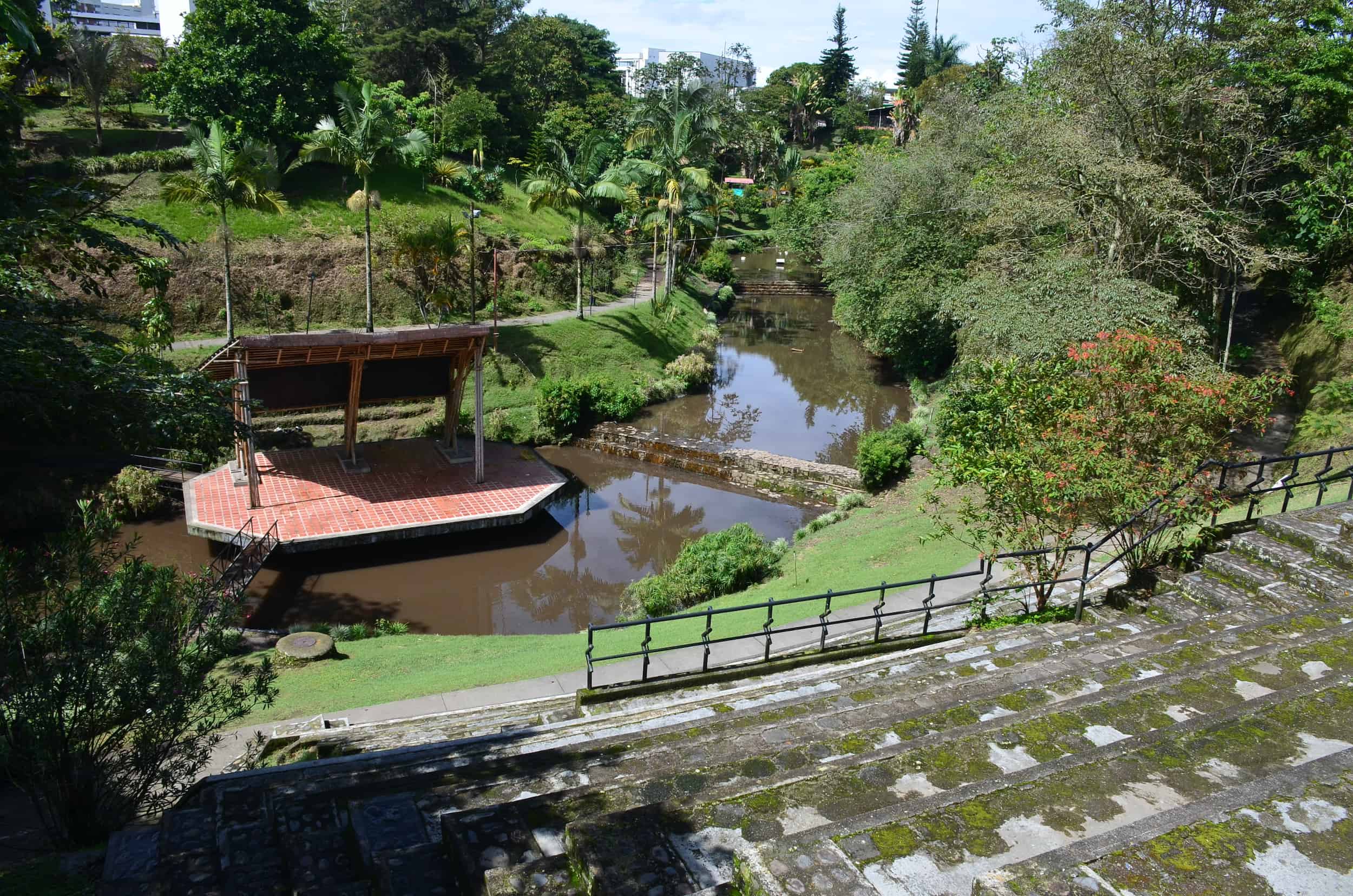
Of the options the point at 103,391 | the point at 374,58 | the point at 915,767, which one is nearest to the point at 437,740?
the point at 103,391

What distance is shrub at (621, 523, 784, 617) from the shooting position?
15.9 meters

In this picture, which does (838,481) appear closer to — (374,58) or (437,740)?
(437,740)

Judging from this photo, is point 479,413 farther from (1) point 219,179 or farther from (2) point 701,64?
(2) point 701,64

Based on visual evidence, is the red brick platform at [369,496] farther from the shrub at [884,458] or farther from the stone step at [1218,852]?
the stone step at [1218,852]

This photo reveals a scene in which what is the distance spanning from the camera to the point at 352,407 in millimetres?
20328

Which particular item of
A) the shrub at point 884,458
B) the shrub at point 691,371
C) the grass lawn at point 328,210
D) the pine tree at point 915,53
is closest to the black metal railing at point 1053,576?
the shrub at point 884,458

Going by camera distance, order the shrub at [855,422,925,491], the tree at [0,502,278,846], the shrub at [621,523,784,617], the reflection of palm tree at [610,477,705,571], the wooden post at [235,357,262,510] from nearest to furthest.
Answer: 1. the tree at [0,502,278,846]
2. the shrub at [621,523,784,617]
3. the wooden post at [235,357,262,510]
4. the reflection of palm tree at [610,477,705,571]
5. the shrub at [855,422,925,491]

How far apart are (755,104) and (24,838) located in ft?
272

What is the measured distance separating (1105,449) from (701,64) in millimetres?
76246

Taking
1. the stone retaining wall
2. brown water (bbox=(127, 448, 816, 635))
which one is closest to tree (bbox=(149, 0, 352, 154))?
the stone retaining wall

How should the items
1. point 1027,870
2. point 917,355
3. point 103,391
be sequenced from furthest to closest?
point 917,355, point 103,391, point 1027,870

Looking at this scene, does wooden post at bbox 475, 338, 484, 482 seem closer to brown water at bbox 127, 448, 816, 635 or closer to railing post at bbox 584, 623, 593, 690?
brown water at bbox 127, 448, 816, 635

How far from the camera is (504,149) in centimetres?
4744

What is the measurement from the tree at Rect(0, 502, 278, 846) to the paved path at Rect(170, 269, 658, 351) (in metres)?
21.1
